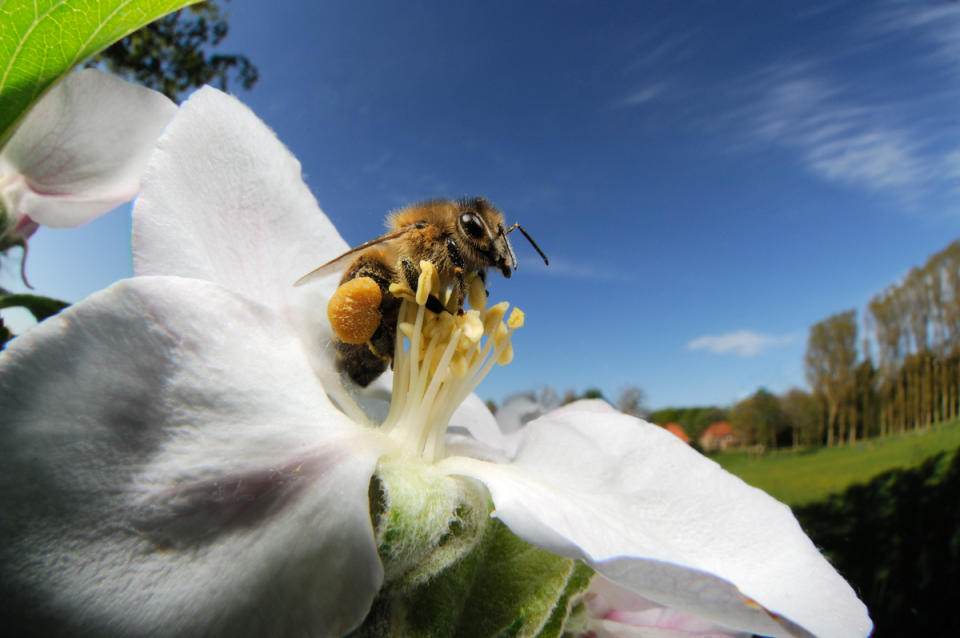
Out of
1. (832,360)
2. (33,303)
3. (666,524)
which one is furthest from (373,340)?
(832,360)

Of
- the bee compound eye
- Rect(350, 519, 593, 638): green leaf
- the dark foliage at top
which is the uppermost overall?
the bee compound eye

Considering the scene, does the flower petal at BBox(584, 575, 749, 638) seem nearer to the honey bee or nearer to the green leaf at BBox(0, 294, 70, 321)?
the honey bee

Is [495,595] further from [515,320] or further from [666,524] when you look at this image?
[515,320]

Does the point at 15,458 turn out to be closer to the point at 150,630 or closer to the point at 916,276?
the point at 150,630

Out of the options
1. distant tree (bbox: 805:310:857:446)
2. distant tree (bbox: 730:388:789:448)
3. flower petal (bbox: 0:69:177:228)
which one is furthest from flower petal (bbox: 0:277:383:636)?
distant tree (bbox: 805:310:857:446)

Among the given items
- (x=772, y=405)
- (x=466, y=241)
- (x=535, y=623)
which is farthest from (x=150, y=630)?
(x=772, y=405)

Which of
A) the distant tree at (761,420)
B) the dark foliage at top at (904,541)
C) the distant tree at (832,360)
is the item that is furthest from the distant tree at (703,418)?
the dark foliage at top at (904,541)
